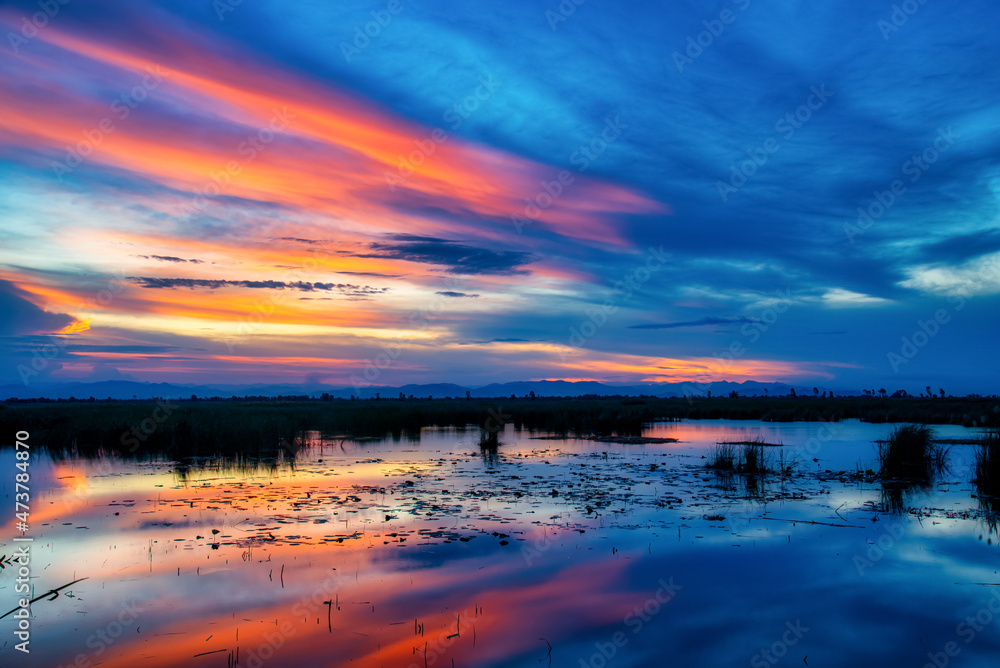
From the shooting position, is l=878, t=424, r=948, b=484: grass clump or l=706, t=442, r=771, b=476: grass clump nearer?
l=878, t=424, r=948, b=484: grass clump

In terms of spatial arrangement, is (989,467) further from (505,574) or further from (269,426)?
(269,426)

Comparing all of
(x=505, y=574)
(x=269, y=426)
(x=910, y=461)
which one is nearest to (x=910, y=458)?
(x=910, y=461)

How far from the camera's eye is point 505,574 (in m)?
11.6

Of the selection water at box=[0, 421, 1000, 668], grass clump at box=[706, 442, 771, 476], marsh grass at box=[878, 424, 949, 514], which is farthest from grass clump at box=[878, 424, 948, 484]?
grass clump at box=[706, 442, 771, 476]

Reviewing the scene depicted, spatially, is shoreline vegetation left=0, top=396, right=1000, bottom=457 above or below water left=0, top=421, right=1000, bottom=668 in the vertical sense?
above

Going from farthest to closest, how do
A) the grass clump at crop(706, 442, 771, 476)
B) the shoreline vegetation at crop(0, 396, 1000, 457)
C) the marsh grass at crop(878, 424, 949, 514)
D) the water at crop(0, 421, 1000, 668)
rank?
the shoreline vegetation at crop(0, 396, 1000, 457), the grass clump at crop(706, 442, 771, 476), the marsh grass at crop(878, 424, 949, 514), the water at crop(0, 421, 1000, 668)

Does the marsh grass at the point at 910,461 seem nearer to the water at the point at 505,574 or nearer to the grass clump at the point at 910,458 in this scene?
the grass clump at the point at 910,458

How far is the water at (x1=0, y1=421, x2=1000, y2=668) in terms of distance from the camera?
8586 mm

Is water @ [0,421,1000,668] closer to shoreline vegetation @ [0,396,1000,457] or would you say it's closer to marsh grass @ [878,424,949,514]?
marsh grass @ [878,424,949,514]

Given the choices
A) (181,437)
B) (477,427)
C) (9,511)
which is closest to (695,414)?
(477,427)

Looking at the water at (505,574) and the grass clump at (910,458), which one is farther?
the grass clump at (910,458)

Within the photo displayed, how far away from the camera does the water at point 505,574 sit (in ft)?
28.2

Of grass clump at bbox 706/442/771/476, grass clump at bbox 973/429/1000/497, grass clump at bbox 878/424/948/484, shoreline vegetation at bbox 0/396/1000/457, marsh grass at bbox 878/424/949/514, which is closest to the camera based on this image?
grass clump at bbox 973/429/1000/497

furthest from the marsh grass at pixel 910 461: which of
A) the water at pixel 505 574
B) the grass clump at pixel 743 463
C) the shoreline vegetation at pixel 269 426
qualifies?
the shoreline vegetation at pixel 269 426
